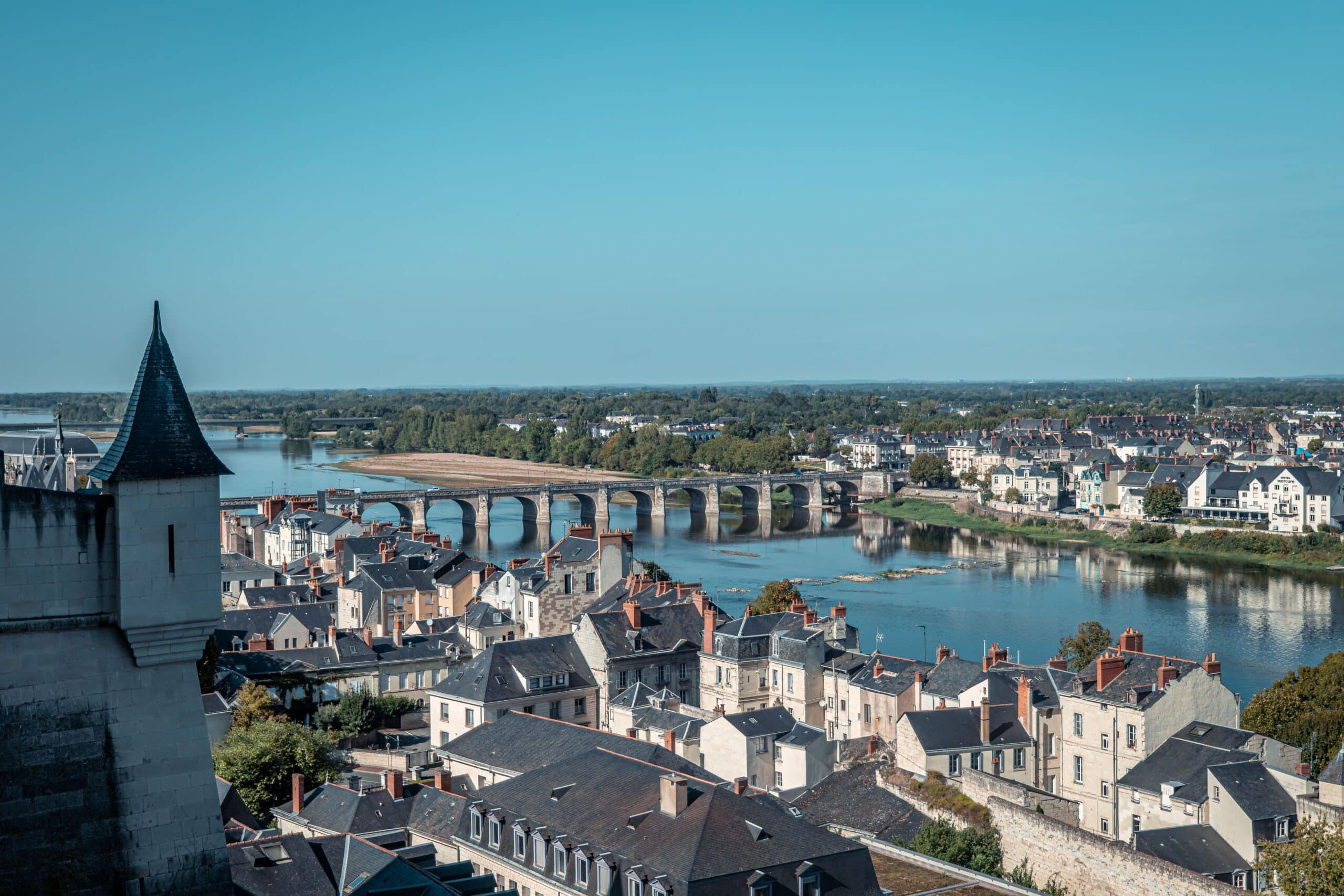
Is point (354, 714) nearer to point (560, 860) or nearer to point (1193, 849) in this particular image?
point (560, 860)

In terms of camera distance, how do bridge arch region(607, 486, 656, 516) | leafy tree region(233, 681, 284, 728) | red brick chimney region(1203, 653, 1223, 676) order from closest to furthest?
1. red brick chimney region(1203, 653, 1223, 676)
2. leafy tree region(233, 681, 284, 728)
3. bridge arch region(607, 486, 656, 516)

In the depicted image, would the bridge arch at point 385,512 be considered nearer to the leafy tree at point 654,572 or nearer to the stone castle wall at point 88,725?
the leafy tree at point 654,572

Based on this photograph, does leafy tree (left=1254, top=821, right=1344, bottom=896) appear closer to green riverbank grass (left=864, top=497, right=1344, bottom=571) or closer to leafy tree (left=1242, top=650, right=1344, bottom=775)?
leafy tree (left=1242, top=650, right=1344, bottom=775)

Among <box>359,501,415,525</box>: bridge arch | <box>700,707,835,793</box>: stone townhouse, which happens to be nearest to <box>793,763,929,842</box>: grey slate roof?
A: <box>700,707,835,793</box>: stone townhouse

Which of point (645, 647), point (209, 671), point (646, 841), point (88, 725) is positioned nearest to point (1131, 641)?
point (645, 647)

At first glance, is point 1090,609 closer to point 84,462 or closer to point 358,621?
point 358,621

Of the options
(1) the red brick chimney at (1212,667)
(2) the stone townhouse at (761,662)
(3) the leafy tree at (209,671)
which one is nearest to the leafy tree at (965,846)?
(1) the red brick chimney at (1212,667)

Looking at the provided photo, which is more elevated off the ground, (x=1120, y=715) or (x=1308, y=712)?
(x=1120, y=715)
